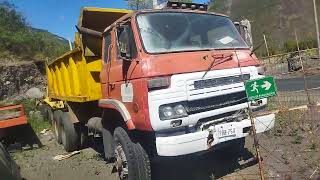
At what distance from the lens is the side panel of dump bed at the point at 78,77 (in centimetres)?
767

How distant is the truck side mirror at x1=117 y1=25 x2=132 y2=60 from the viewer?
5.90m

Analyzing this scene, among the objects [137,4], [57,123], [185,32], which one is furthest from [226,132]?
[137,4]

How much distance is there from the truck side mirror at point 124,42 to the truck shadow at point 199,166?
173 cm

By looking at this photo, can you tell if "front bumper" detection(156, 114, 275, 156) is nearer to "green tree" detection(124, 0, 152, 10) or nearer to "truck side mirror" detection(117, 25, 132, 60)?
"truck side mirror" detection(117, 25, 132, 60)

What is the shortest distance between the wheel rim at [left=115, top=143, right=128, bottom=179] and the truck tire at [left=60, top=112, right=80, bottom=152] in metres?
3.17

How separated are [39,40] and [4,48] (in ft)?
7.25

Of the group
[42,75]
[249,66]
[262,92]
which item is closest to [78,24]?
[249,66]

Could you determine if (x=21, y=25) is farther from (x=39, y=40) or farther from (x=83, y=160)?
(x=83, y=160)

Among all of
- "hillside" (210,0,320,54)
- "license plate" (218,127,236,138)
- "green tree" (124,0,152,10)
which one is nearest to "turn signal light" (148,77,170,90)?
"license plate" (218,127,236,138)

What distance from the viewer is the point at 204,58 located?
19.0 feet

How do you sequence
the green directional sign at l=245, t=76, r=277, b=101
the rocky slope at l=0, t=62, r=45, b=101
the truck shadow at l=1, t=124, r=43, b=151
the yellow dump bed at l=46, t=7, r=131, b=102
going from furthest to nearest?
the rocky slope at l=0, t=62, r=45, b=101
the truck shadow at l=1, t=124, r=43, b=151
the yellow dump bed at l=46, t=7, r=131, b=102
the green directional sign at l=245, t=76, r=277, b=101

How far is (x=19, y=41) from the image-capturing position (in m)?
22.1

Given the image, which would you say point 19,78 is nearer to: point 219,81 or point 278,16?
point 219,81

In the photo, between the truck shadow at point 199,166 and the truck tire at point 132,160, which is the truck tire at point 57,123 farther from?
the truck tire at point 132,160
